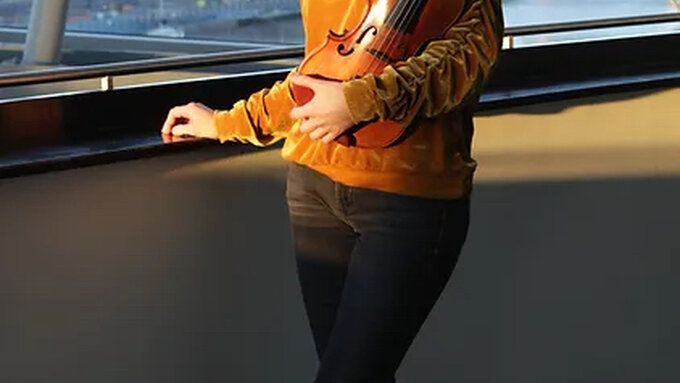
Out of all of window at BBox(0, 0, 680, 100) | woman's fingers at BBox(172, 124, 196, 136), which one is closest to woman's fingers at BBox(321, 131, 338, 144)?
woman's fingers at BBox(172, 124, 196, 136)

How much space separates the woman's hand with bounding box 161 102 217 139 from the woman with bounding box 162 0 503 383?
6.8 inches

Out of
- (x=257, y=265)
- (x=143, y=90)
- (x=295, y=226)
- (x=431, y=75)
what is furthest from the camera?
(x=257, y=265)

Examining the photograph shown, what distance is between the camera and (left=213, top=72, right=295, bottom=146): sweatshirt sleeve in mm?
1473

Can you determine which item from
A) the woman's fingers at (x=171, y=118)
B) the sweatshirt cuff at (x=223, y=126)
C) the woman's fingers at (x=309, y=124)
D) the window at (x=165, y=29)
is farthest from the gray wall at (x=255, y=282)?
the woman's fingers at (x=309, y=124)

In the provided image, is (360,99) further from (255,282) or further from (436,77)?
(255,282)

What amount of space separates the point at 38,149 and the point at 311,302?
0.47 metres

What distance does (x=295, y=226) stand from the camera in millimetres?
1469

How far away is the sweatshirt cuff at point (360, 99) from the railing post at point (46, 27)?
1.08m

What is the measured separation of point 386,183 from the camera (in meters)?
1.33

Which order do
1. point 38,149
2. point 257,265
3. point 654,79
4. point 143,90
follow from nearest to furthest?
point 38,149 → point 143,90 → point 257,265 → point 654,79

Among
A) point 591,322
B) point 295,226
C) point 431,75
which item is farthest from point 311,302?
point 591,322

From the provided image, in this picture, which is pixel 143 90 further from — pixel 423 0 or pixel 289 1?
pixel 423 0

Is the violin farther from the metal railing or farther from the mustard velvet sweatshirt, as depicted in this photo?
the metal railing

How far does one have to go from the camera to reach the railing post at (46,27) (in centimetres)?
216
